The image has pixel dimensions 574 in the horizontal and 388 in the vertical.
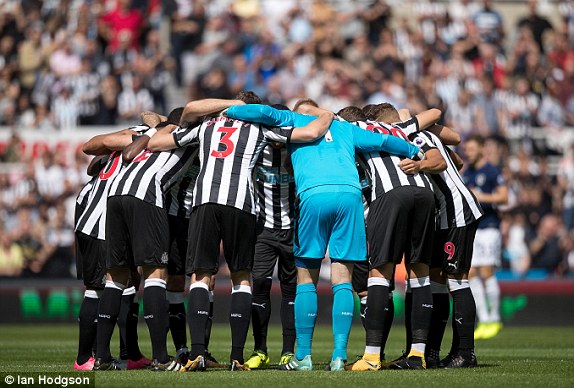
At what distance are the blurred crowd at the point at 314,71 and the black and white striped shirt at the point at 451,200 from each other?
9.23m

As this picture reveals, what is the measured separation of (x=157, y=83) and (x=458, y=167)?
1113 cm

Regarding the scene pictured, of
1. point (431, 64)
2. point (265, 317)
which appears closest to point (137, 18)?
point (431, 64)

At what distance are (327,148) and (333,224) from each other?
62 cm

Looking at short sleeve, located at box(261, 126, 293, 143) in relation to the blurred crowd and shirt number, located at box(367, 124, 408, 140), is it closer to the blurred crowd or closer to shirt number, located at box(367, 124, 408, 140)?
shirt number, located at box(367, 124, 408, 140)

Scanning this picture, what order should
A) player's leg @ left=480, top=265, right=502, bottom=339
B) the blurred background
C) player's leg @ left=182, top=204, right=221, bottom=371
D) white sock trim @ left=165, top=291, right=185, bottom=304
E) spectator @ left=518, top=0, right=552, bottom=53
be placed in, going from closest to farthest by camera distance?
player's leg @ left=182, top=204, right=221, bottom=371 < white sock trim @ left=165, top=291, right=185, bottom=304 < player's leg @ left=480, top=265, right=502, bottom=339 < the blurred background < spectator @ left=518, top=0, right=552, bottom=53

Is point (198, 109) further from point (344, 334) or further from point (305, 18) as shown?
point (305, 18)

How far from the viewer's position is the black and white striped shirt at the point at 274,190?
934 cm

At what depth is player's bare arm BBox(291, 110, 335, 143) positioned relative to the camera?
845 cm

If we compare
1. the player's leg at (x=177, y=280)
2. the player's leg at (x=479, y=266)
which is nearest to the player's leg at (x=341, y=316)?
the player's leg at (x=177, y=280)

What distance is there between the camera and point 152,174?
8.66m

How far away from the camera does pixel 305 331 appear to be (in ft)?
27.7

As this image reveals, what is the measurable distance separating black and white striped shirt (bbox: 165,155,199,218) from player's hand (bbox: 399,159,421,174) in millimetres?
1737

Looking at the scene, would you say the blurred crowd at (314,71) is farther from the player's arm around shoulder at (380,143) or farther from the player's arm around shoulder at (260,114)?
the player's arm around shoulder at (260,114)

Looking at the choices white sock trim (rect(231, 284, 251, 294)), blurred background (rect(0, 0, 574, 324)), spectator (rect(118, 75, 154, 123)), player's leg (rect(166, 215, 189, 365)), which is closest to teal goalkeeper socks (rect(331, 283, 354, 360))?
white sock trim (rect(231, 284, 251, 294))
